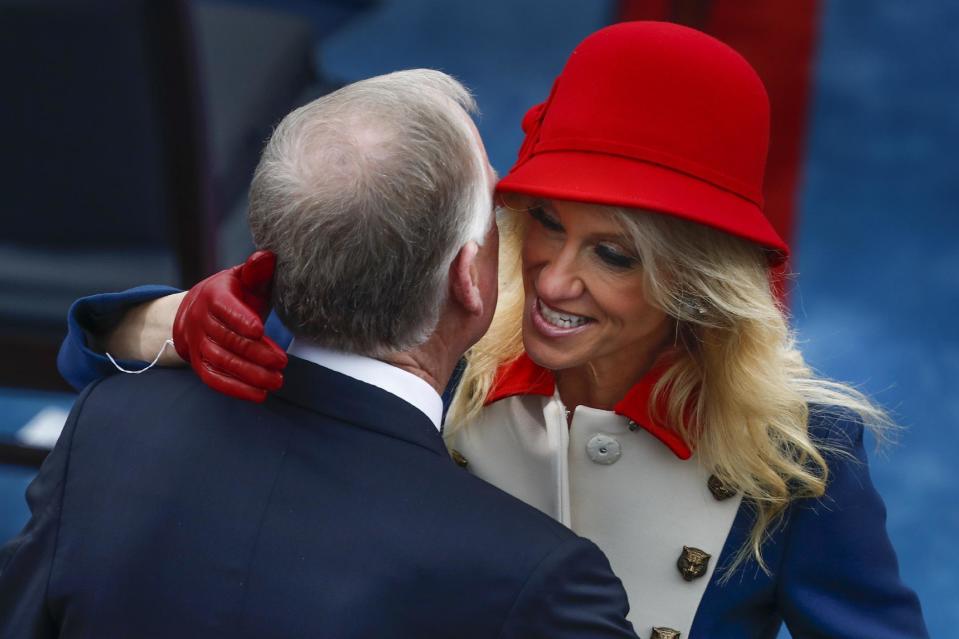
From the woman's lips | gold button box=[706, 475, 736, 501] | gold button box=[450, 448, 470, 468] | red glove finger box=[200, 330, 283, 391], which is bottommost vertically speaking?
gold button box=[450, 448, 470, 468]

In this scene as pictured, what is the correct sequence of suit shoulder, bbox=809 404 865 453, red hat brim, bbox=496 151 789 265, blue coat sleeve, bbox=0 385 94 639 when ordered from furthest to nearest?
suit shoulder, bbox=809 404 865 453, red hat brim, bbox=496 151 789 265, blue coat sleeve, bbox=0 385 94 639

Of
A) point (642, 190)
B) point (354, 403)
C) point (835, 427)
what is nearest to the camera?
point (354, 403)

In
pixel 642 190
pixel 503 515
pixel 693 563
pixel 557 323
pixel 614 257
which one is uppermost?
pixel 642 190

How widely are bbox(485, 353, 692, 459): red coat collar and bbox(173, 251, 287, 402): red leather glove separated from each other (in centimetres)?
49

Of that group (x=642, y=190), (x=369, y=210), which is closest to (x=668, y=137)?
(x=642, y=190)

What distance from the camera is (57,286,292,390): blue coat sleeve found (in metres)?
1.86

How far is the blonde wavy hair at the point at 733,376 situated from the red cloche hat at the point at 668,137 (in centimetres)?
5

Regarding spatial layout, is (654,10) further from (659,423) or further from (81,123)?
(659,423)

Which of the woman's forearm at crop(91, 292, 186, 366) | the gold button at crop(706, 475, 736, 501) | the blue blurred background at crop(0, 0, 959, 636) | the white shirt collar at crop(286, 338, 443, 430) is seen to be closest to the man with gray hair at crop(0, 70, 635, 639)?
the white shirt collar at crop(286, 338, 443, 430)

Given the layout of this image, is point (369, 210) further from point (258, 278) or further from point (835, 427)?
point (835, 427)

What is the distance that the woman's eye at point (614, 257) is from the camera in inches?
67.8

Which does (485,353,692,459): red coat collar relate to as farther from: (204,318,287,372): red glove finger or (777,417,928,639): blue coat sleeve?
(204,318,287,372): red glove finger

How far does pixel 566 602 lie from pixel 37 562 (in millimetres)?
624

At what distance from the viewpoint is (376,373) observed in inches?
60.3
